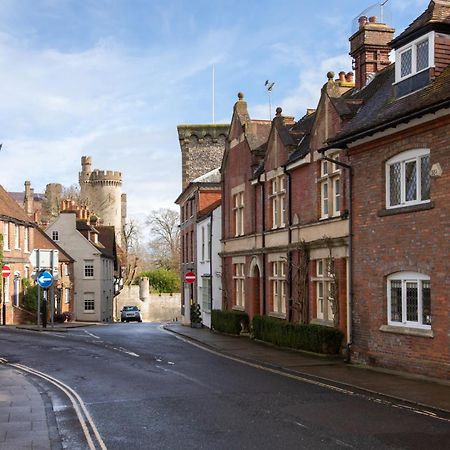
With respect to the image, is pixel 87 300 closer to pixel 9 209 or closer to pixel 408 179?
pixel 9 209

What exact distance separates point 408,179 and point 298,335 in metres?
7.71

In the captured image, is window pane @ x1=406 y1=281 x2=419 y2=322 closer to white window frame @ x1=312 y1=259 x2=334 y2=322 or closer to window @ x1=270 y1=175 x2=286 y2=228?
white window frame @ x1=312 y1=259 x2=334 y2=322

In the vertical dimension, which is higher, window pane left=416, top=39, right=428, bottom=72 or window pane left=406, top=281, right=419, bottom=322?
window pane left=416, top=39, right=428, bottom=72

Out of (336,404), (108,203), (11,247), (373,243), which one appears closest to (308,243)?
(373,243)

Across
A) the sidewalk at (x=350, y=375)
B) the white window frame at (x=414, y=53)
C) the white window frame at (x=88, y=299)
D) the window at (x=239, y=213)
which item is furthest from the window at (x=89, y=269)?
the white window frame at (x=414, y=53)

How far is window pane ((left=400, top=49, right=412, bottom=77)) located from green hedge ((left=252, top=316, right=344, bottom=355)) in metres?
7.80

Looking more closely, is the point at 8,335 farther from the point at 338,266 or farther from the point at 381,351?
the point at 381,351

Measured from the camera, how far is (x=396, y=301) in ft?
59.2

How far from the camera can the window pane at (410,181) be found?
17422mm

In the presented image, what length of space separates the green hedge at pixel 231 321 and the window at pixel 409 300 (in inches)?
540

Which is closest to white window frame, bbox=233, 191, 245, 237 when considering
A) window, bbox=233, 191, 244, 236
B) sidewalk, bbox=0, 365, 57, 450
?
window, bbox=233, 191, 244, 236

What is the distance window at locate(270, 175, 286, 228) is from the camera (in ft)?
89.8

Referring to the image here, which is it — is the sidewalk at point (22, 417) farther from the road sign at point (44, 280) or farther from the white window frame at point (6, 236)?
the white window frame at point (6, 236)

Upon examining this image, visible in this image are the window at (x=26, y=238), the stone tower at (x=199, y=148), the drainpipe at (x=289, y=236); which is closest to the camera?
the drainpipe at (x=289, y=236)
